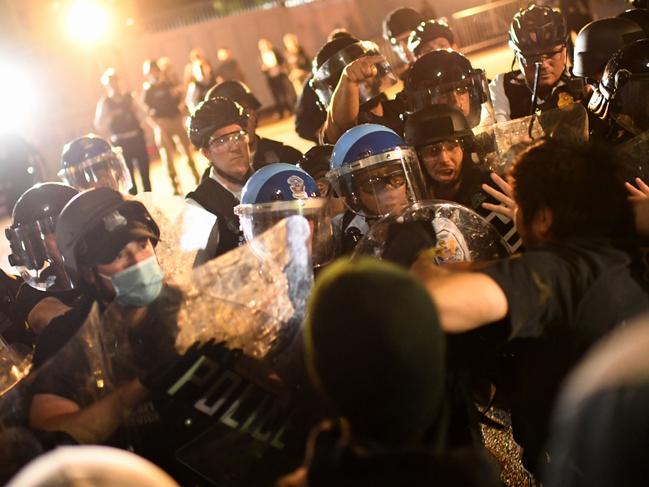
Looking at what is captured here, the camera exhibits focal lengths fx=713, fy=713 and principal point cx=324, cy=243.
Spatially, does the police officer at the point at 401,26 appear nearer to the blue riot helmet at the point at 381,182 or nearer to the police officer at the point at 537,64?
the police officer at the point at 537,64

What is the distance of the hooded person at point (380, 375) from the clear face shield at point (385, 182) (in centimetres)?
198

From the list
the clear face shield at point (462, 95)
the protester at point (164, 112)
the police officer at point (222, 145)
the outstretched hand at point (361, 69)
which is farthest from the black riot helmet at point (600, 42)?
the protester at point (164, 112)

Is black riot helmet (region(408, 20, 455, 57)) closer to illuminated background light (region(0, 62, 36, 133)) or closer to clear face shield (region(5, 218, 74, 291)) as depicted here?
clear face shield (region(5, 218, 74, 291))

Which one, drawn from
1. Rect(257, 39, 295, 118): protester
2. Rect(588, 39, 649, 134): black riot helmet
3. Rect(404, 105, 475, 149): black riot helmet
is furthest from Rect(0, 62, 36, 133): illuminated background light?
Rect(588, 39, 649, 134): black riot helmet

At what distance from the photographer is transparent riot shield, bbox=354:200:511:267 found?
2.44 metres

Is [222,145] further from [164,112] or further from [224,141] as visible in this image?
[164,112]

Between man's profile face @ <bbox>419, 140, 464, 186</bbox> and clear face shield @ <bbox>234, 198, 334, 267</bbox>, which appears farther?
man's profile face @ <bbox>419, 140, 464, 186</bbox>

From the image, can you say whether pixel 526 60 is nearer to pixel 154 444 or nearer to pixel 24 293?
pixel 24 293

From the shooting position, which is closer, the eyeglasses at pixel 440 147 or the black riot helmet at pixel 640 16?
the eyeglasses at pixel 440 147

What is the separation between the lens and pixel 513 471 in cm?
383

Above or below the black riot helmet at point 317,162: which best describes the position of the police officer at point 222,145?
above

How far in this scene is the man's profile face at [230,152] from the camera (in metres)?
4.86

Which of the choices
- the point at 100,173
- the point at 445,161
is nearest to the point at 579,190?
the point at 445,161

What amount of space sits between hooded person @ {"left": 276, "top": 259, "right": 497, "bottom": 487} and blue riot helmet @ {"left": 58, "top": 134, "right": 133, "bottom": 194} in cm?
439
